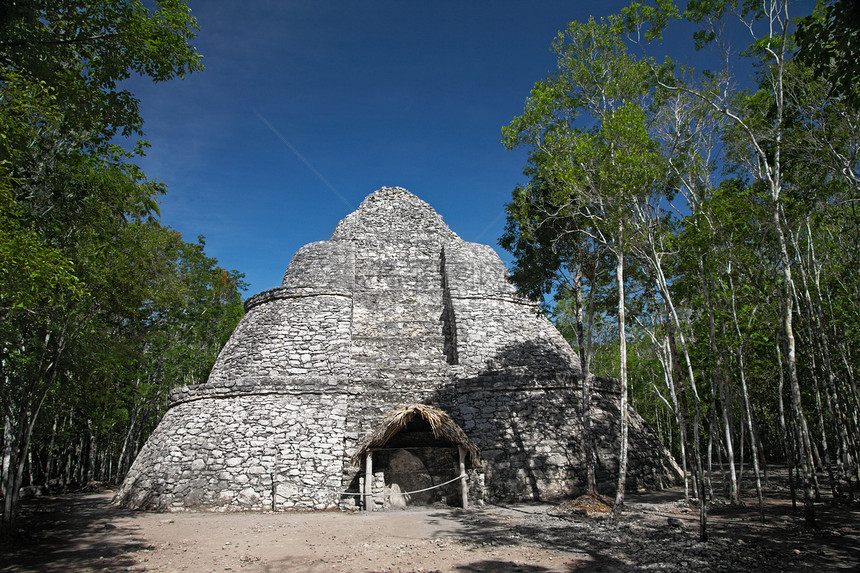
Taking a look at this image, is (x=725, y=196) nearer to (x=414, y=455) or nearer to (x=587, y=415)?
(x=587, y=415)

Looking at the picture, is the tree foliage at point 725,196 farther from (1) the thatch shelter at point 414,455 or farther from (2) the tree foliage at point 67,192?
(2) the tree foliage at point 67,192

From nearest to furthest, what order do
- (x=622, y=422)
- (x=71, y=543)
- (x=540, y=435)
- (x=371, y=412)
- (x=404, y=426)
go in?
1. (x=71, y=543)
2. (x=622, y=422)
3. (x=404, y=426)
4. (x=540, y=435)
5. (x=371, y=412)

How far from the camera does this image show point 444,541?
23.6 feet

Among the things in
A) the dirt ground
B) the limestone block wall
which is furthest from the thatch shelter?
the limestone block wall

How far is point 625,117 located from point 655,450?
9.11 metres

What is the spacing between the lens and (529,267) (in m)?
13.5

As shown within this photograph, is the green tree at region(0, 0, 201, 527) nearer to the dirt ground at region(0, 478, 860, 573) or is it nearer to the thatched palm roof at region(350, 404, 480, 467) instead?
the dirt ground at region(0, 478, 860, 573)

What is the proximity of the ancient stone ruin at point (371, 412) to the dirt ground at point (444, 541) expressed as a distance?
807mm

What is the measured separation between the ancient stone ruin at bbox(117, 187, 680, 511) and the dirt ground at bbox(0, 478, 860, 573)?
2.65 feet

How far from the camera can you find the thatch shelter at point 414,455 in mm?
10141

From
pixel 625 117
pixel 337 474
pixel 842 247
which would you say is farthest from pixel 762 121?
pixel 337 474

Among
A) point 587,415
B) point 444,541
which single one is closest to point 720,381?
point 587,415

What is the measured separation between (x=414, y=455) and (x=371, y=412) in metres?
1.66

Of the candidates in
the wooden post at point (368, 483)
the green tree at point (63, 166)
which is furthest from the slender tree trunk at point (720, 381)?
the green tree at point (63, 166)
